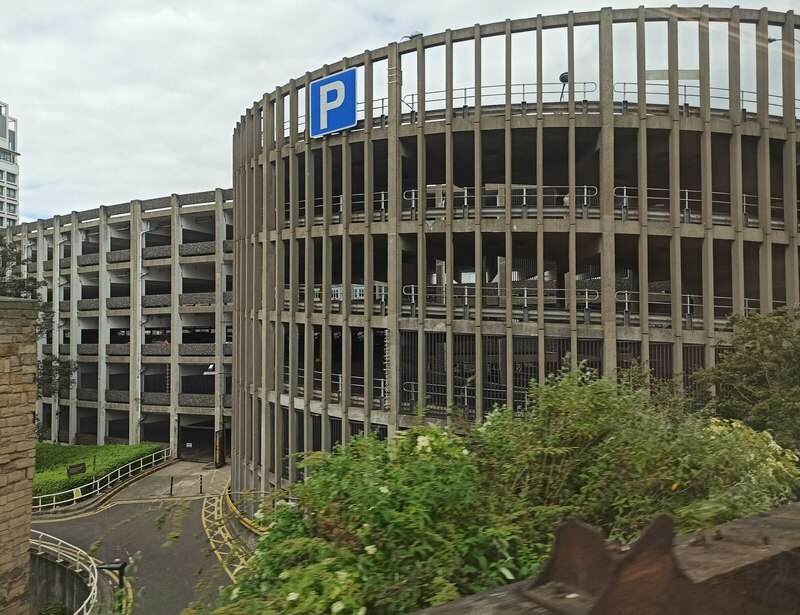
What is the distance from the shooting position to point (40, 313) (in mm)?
33938

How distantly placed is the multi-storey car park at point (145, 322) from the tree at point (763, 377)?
2855 cm

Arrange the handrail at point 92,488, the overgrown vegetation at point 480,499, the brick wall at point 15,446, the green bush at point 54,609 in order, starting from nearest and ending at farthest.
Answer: the overgrown vegetation at point 480,499 < the brick wall at point 15,446 < the green bush at point 54,609 < the handrail at point 92,488

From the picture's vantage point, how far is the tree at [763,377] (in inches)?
320

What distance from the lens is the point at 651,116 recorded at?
47.6 ft

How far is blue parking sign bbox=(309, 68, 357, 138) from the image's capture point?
16.5m

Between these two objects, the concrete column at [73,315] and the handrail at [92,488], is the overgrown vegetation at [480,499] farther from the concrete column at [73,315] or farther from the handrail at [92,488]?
the concrete column at [73,315]

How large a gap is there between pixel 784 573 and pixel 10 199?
109755 mm

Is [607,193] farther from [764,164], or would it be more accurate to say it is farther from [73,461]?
[73,461]

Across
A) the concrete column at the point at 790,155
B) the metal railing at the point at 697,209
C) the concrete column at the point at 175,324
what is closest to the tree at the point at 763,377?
the metal railing at the point at 697,209

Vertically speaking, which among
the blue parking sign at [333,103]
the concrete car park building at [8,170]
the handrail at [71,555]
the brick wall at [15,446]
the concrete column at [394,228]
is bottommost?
the handrail at [71,555]

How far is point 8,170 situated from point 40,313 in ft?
230

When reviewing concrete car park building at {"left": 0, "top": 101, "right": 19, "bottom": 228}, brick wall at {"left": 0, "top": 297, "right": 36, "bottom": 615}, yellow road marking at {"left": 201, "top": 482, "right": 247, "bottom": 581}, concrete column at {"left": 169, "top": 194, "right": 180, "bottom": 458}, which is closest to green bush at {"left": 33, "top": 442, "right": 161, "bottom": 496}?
concrete column at {"left": 169, "top": 194, "right": 180, "bottom": 458}

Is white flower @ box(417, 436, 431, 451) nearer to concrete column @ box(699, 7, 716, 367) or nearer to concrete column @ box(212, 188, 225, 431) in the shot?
concrete column @ box(699, 7, 716, 367)

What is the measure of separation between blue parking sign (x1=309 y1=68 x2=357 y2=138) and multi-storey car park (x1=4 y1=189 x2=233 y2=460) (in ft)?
57.2
